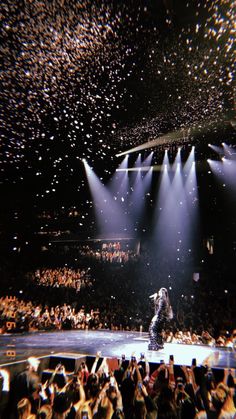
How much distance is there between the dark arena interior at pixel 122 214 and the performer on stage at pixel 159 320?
37 mm

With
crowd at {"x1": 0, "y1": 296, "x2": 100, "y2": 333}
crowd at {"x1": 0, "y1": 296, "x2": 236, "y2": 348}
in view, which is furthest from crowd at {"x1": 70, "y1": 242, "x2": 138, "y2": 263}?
crowd at {"x1": 0, "y1": 296, "x2": 100, "y2": 333}

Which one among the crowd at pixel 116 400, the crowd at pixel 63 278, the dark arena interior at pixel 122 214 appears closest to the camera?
the crowd at pixel 116 400

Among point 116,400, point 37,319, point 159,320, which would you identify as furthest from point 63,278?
point 116,400

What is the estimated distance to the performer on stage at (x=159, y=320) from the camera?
23.0 feet

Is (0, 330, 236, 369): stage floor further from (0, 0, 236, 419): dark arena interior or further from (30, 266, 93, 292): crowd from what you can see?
(30, 266, 93, 292): crowd

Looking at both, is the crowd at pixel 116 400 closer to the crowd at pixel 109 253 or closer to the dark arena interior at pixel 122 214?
the dark arena interior at pixel 122 214

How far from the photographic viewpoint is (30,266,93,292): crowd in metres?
18.2

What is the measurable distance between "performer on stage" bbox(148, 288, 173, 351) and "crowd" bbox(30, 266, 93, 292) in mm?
10953

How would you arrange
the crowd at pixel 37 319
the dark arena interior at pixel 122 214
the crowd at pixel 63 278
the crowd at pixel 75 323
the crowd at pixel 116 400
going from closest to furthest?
the crowd at pixel 116 400 < the dark arena interior at pixel 122 214 < the crowd at pixel 75 323 < the crowd at pixel 37 319 < the crowd at pixel 63 278

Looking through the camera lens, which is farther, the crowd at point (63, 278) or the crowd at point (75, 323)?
the crowd at point (63, 278)

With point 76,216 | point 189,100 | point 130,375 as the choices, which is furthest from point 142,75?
point 76,216

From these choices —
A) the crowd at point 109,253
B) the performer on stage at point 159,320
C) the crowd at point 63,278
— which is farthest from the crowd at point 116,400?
the crowd at point 109,253

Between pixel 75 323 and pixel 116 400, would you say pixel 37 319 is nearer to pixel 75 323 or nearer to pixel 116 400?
pixel 75 323

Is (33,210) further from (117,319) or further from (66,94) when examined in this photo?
(66,94)
